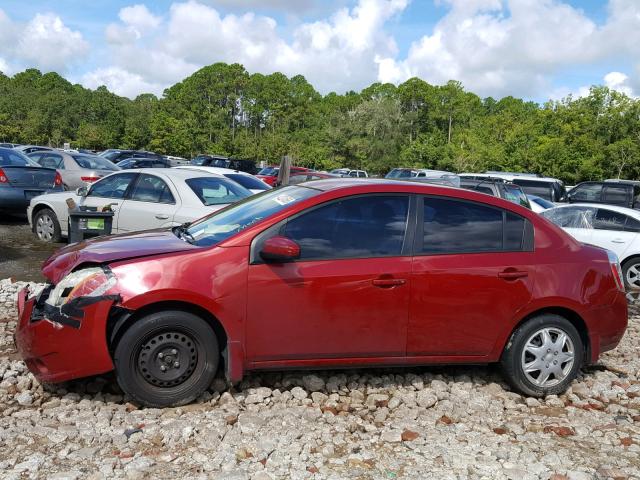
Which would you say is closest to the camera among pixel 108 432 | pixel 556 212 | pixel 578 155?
pixel 108 432

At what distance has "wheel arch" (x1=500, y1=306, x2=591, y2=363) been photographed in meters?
4.82

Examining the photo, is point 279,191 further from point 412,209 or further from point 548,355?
point 548,355

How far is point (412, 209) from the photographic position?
464 centimetres

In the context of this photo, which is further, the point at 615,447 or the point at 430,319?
the point at 430,319

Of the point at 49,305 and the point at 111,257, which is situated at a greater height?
the point at 111,257

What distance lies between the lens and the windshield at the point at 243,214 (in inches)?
178

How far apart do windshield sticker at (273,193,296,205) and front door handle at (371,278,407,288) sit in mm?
868

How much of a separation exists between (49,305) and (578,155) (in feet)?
127

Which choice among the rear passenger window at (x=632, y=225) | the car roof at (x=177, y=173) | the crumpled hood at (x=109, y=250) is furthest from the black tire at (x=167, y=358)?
the rear passenger window at (x=632, y=225)

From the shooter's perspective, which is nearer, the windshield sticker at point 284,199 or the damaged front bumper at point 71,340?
the damaged front bumper at point 71,340

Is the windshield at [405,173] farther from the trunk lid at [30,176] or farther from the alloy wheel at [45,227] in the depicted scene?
the alloy wheel at [45,227]

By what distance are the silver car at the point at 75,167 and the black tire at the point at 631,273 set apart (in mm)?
12062

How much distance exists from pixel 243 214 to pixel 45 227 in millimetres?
7747

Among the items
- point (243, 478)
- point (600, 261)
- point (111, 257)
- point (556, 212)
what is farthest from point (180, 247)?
point (556, 212)
